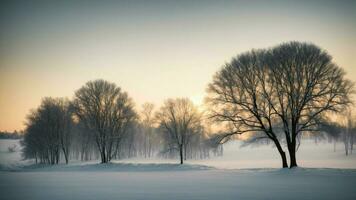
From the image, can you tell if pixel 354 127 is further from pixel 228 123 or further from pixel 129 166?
pixel 129 166

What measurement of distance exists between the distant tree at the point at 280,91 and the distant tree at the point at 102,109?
2109cm

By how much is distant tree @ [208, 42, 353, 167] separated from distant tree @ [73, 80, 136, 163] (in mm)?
21089

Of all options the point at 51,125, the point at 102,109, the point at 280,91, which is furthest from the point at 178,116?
the point at 51,125

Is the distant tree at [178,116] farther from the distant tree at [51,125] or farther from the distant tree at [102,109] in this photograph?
the distant tree at [51,125]

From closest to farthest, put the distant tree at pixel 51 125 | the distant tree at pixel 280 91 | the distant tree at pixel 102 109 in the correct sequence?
the distant tree at pixel 280 91, the distant tree at pixel 102 109, the distant tree at pixel 51 125

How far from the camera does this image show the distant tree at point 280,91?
79.2 ft

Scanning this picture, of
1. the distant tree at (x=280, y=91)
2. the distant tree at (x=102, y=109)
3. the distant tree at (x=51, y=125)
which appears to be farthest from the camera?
the distant tree at (x=51, y=125)

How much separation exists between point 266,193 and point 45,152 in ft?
187

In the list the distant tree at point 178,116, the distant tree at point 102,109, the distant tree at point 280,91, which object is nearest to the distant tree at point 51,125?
the distant tree at point 102,109

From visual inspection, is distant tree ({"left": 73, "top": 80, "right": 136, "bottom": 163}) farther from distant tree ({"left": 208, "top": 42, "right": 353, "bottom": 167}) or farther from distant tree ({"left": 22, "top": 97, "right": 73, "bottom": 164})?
distant tree ({"left": 208, "top": 42, "right": 353, "bottom": 167})

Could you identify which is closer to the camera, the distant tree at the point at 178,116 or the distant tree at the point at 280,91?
the distant tree at the point at 280,91

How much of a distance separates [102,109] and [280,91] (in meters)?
29.3

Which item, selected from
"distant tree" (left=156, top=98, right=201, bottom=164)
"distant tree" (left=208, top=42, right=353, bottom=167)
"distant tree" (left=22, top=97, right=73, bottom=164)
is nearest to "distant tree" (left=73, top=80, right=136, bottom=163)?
"distant tree" (left=156, top=98, right=201, bottom=164)

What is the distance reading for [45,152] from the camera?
5834 centimetres
